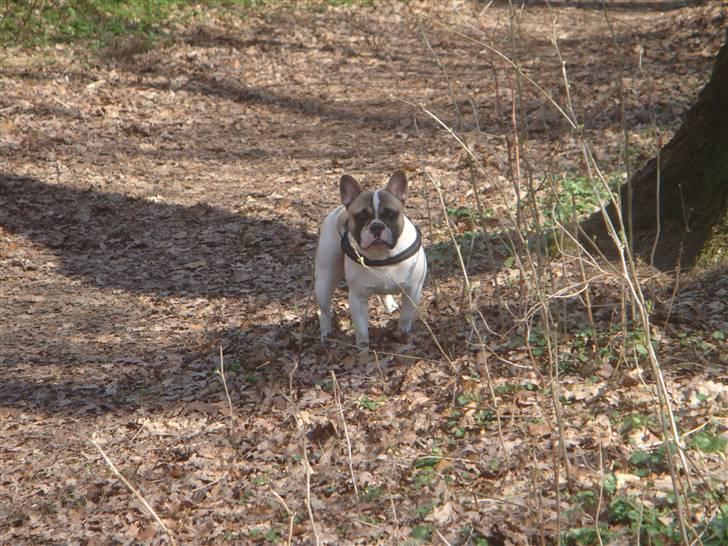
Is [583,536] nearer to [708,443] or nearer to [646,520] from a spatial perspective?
[646,520]

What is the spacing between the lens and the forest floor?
189 inches

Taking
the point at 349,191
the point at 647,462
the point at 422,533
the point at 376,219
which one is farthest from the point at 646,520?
the point at 349,191

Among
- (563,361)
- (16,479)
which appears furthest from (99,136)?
(563,361)

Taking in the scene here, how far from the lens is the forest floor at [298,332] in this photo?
4805 mm

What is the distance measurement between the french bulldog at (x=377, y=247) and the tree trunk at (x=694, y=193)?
1.44m

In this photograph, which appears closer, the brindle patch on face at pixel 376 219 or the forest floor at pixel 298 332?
the forest floor at pixel 298 332

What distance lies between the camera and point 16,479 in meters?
5.75

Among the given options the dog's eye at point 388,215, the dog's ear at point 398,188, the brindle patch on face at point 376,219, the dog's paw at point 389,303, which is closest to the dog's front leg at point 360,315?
the brindle patch on face at point 376,219

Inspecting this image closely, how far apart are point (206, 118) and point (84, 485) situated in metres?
9.40

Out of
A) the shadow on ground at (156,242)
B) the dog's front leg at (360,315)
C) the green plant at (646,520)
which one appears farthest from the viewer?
the shadow on ground at (156,242)

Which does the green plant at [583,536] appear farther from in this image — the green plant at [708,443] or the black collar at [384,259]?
the black collar at [384,259]

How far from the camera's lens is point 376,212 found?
6301 millimetres

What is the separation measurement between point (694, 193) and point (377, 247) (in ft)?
8.36

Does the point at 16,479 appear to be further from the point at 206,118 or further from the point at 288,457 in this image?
the point at 206,118
